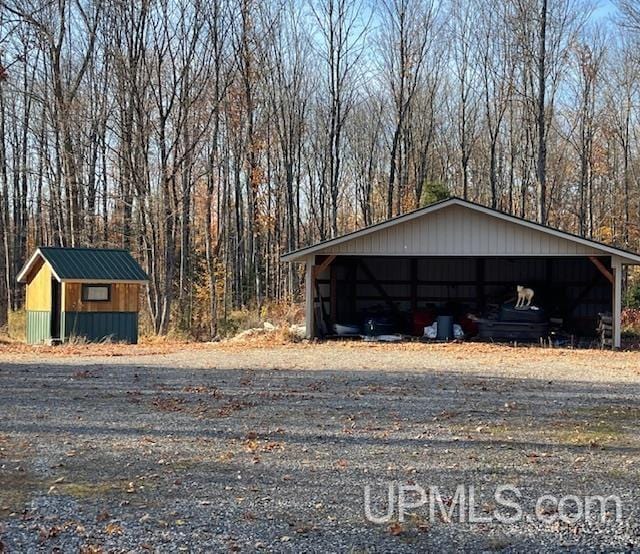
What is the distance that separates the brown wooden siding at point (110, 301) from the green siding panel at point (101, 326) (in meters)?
0.11

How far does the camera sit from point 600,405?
9055 mm

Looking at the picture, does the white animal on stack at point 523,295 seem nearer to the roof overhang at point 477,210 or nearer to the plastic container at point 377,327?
the roof overhang at point 477,210

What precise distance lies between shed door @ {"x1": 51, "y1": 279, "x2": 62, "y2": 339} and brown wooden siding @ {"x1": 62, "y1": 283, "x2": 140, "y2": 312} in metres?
0.40

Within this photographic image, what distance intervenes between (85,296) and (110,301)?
0.72 metres

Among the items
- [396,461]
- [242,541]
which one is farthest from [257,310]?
[242,541]

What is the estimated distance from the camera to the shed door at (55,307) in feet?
63.6

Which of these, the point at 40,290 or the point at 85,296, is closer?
the point at 85,296

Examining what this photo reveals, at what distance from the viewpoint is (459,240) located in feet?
57.3

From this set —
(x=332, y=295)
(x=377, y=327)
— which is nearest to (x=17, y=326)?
(x=332, y=295)

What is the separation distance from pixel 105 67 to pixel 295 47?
8450 mm

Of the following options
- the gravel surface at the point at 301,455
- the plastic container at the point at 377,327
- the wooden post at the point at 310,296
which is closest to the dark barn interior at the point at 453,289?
the plastic container at the point at 377,327

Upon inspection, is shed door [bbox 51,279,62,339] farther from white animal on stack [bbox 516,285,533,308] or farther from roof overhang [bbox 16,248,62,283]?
white animal on stack [bbox 516,285,533,308]

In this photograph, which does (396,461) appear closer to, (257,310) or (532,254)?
(532,254)

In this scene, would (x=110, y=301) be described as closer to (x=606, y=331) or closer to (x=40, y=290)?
(x=40, y=290)
